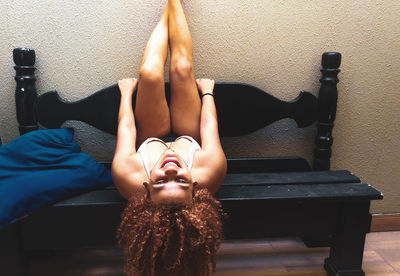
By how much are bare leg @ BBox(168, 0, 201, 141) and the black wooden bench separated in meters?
0.22

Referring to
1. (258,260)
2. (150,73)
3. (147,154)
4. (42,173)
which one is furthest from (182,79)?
(258,260)

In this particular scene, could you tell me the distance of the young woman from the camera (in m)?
1.13

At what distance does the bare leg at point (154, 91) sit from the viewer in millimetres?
1494

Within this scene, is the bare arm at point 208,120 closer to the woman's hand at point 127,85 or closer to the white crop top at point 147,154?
the white crop top at point 147,154

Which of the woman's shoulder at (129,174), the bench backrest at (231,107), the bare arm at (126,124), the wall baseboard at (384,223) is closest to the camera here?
the woman's shoulder at (129,174)

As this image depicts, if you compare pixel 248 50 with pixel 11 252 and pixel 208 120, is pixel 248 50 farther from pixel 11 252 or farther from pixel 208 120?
pixel 11 252

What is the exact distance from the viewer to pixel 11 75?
173cm

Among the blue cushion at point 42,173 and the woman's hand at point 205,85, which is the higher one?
the woman's hand at point 205,85

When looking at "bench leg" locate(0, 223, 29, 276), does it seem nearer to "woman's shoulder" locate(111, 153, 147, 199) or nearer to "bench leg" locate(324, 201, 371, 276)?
"woman's shoulder" locate(111, 153, 147, 199)

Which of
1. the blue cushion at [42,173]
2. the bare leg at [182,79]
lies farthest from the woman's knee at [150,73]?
the blue cushion at [42,173]

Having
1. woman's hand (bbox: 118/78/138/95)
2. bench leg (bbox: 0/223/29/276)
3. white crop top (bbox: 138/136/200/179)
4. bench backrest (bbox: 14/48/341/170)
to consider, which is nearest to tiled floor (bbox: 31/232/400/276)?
bench leg (bbox: 0/223/29/276)

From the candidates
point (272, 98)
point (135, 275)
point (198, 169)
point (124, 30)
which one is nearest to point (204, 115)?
point (198, 169)

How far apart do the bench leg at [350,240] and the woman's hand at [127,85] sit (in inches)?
40.1

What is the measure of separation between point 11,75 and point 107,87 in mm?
460
